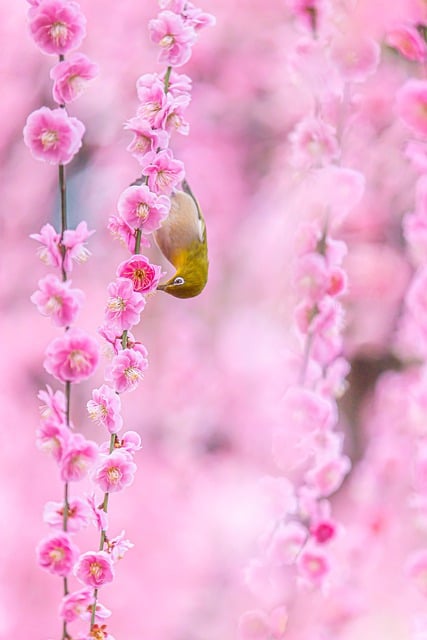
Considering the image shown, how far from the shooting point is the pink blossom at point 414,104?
0.42 metres

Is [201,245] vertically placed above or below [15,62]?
below

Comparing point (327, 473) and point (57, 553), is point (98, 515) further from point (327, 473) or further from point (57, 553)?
point (327, 473)

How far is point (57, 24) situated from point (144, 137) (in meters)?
0.05

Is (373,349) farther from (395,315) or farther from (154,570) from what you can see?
(154,570)

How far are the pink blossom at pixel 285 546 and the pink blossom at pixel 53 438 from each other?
0.56ft

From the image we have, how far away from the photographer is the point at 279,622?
425 millimetres

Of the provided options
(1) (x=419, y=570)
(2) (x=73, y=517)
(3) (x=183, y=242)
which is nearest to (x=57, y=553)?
(2) (x=73, y=517)

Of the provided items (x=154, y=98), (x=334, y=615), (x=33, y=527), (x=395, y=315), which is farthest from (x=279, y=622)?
(x=395, y=315)

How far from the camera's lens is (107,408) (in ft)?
0.95

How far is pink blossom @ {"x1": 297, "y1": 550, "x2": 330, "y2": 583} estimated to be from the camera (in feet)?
1.42

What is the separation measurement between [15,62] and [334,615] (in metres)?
0.54

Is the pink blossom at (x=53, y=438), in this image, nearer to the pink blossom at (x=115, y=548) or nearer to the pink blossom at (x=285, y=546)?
the pink blossom at (x=115, y=548)

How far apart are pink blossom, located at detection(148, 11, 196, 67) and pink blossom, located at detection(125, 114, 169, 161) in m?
0.03

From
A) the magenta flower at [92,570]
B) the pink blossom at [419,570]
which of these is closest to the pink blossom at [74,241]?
the magenta flower at [92,570]
